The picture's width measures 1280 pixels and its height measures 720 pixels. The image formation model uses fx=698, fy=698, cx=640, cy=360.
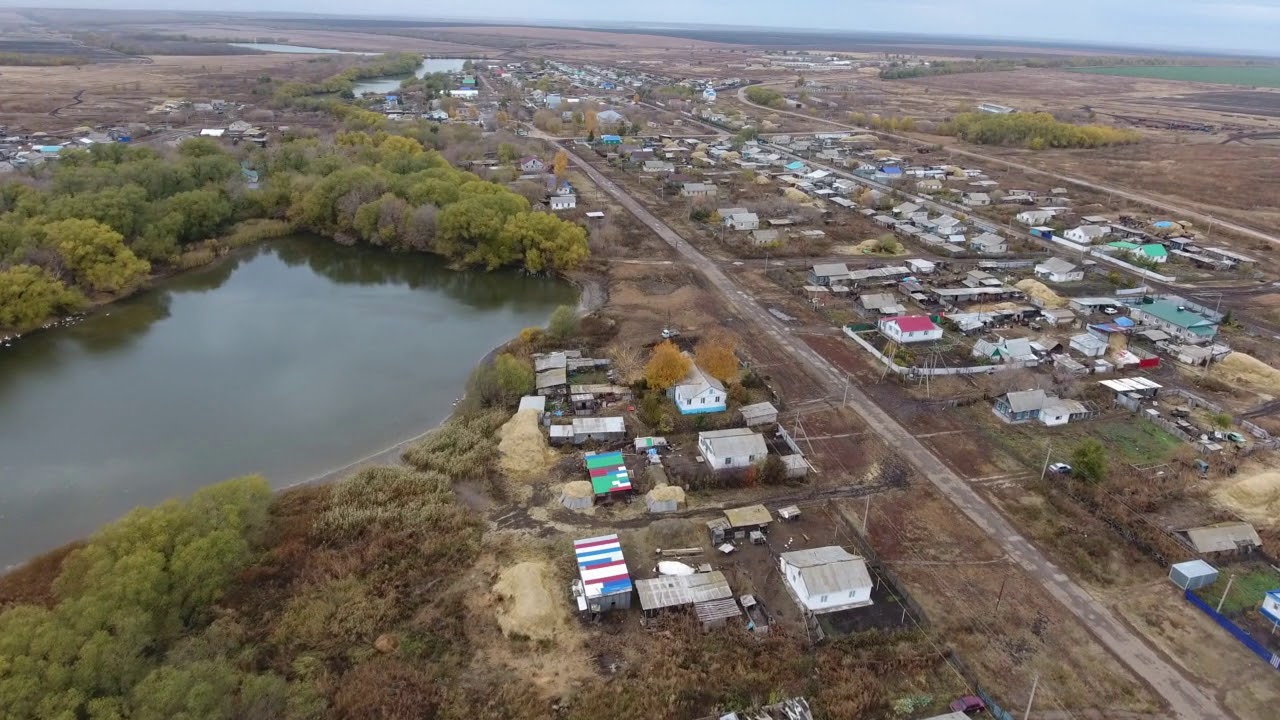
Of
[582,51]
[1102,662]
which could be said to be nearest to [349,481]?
[1102,662]

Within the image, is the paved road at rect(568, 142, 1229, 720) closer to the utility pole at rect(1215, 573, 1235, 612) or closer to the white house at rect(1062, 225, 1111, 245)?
the utility pole at rect(1215, 573, 1235, 612)

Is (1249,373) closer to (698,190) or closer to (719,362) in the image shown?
(719,362)

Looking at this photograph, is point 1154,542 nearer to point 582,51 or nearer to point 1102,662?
point 1102,662

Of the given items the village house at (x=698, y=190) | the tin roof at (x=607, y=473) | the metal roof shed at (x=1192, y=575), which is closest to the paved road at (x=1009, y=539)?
the metal roof shed at (x=1192, y=575)

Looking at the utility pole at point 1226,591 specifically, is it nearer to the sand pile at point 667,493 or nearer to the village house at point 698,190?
the sand pile at point 667,493

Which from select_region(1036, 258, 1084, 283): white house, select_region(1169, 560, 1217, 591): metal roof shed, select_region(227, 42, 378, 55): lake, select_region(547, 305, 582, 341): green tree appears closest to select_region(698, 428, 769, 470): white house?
select_region(547, 305, 582, 341): green tree

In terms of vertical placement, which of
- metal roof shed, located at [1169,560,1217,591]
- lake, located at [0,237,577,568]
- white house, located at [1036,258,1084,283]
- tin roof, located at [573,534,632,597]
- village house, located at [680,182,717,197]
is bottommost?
lake, located at [0,237,577,568]
